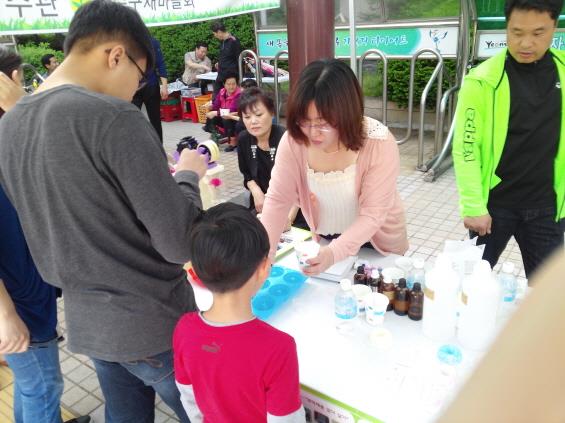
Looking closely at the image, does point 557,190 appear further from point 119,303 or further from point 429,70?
point 429,70

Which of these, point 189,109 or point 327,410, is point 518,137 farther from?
point 189,109

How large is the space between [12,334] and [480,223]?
1789 millimetres

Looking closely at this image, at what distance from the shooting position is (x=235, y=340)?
3.68 ft

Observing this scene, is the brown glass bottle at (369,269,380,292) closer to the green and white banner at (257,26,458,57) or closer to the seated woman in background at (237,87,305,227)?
the seated woman in background at (237,87,305,227)

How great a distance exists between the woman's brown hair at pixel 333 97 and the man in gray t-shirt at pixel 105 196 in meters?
0.51

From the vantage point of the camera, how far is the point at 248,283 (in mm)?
1175

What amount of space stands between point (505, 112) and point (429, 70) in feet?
16.8

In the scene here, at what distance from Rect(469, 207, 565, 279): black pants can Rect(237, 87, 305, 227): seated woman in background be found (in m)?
1.19

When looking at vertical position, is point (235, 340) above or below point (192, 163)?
below

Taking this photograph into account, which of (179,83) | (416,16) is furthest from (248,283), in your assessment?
(179,83)

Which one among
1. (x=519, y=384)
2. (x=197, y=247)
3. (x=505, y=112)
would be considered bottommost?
(x=197, y=247)

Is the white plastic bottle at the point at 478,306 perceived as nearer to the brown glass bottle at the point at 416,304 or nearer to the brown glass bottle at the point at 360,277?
the brown glass bottle at the point at 416,304

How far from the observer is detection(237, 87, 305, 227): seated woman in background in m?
3.03

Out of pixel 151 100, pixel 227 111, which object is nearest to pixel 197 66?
pixel 227 111
